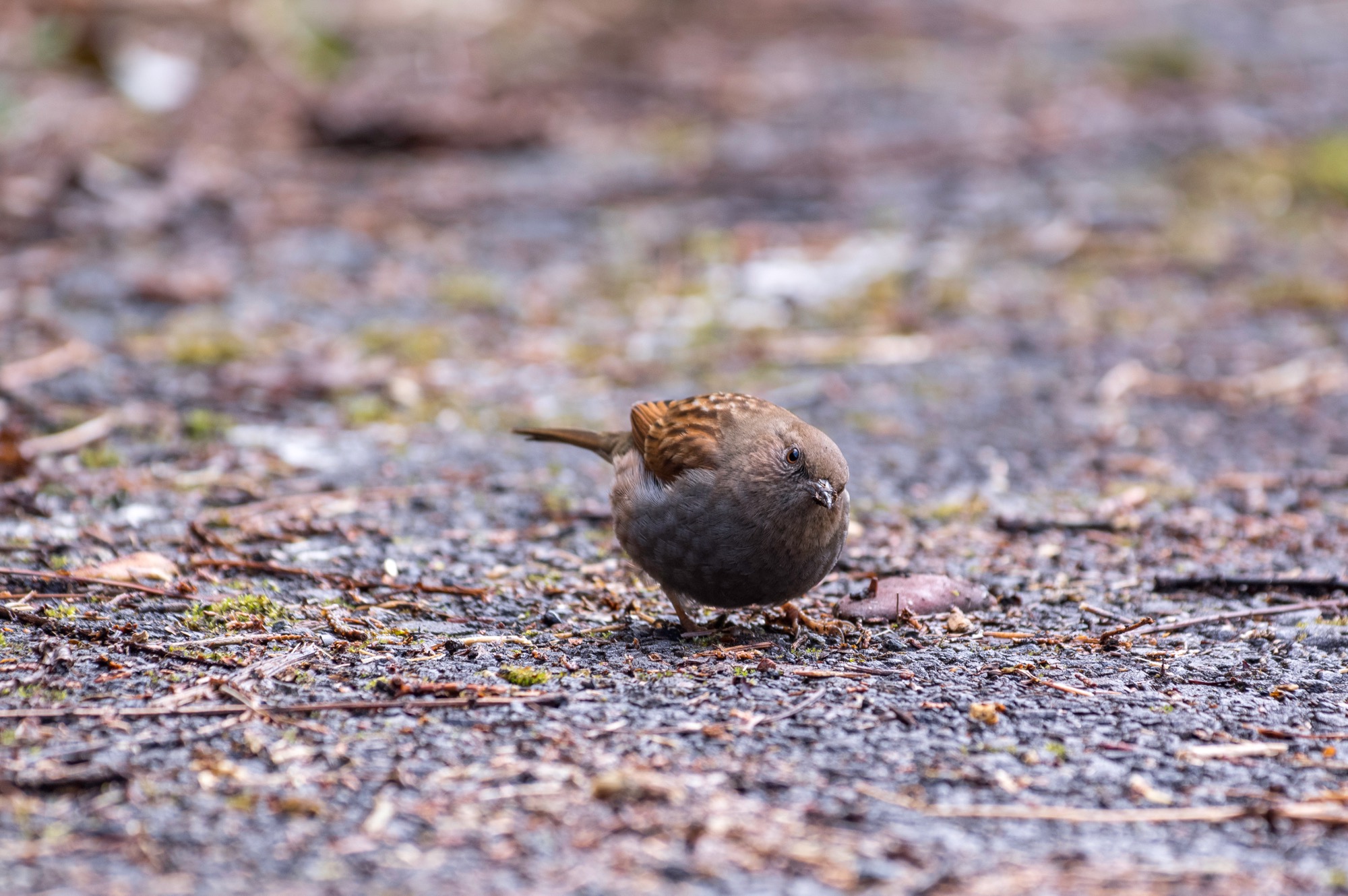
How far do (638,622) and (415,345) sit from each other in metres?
3.57

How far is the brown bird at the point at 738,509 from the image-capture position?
411 centimetres

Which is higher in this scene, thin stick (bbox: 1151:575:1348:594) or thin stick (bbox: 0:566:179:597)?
thin stick (bbox: 1151:575:1348:594)

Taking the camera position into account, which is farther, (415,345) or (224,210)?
(224,210)

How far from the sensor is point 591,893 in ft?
8.42

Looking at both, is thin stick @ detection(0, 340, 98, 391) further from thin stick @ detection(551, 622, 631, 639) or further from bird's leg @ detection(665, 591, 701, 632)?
bird's leg @ detection(665, 591, 701, 632)

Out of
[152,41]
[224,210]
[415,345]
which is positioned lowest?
[415,345]

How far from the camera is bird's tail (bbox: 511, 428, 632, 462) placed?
17.1 feet

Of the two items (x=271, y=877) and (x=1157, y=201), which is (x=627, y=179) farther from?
(x=271, y=877)

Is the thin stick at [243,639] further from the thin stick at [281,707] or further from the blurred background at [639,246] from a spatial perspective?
the blurred background at [639,246]

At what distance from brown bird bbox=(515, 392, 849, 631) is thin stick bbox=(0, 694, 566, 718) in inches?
32.3

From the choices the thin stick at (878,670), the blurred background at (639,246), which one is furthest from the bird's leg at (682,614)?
the blurred background at (639,246)

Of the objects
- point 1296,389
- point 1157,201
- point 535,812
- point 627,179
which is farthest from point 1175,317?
point 535,812

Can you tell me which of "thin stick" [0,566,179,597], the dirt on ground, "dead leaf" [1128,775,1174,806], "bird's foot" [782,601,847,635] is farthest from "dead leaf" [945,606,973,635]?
"thin stick" [0,566,179,597]

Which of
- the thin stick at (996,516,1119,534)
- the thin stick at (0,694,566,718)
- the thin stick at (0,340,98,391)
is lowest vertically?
the thin stick at (0,694,566,718)
